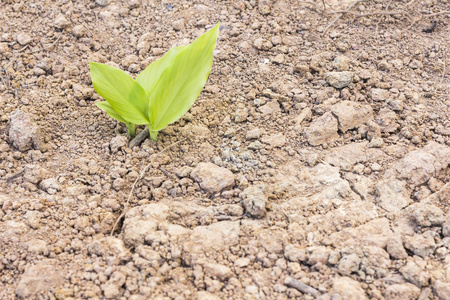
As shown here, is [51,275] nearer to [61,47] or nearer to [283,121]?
[283,121]

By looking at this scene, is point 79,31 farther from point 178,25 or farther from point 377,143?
point 377,143

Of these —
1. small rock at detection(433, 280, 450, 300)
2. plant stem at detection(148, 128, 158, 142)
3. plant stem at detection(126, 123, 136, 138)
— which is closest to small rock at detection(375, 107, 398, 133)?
small rock at detection(433, 280, 450, 300)

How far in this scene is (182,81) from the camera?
1.94 metres

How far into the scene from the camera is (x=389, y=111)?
7.24 ft

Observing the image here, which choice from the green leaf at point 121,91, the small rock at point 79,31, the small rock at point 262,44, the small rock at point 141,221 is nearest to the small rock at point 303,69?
the small rock at point 262,44

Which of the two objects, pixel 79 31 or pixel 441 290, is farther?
pixel 79 31

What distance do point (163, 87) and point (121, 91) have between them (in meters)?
0.20

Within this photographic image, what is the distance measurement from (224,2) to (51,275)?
80.4 inches

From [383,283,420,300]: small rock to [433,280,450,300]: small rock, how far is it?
2.3 inches

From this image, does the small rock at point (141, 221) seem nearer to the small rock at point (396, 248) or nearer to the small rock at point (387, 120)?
the small rock at point (396, 248)

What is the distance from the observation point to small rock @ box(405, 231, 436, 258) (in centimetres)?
157

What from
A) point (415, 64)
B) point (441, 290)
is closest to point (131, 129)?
point (441, 290)

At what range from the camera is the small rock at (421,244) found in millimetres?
1569

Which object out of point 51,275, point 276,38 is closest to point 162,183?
point 51,275
